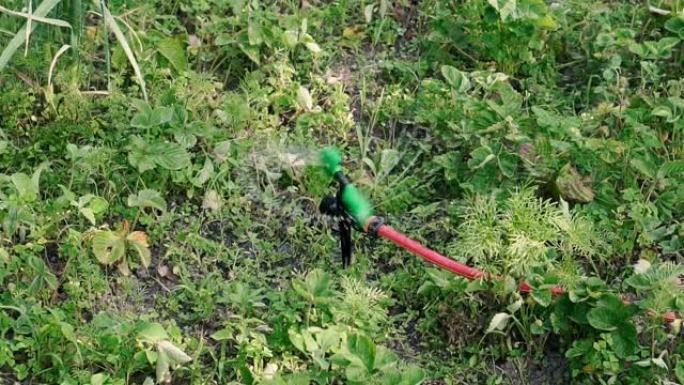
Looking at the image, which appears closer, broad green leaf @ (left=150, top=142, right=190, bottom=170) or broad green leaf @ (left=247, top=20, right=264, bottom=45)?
broad green leaf @ (left=150, top=142, right=190, bottom=170)

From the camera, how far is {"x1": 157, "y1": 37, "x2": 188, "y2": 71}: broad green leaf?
4.52 meters

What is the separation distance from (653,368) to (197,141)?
1665 millimetres

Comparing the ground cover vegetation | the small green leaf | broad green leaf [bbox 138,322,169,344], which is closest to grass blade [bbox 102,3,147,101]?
the ground cover vegetation

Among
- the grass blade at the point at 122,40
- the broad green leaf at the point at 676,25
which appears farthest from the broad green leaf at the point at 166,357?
the broad green leaf at the point at 676,25

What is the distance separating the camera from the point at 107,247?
12.8 feet

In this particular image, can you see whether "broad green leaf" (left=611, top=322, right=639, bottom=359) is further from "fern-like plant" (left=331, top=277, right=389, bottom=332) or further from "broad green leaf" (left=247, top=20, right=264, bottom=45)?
"broad green leaf" (left=247, top=20, right=264, bottom=45)

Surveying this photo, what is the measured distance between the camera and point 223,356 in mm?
3727

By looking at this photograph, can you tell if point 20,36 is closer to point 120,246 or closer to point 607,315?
point 120,246

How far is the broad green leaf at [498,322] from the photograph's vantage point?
371 centimetres

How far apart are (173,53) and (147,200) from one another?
72 cm

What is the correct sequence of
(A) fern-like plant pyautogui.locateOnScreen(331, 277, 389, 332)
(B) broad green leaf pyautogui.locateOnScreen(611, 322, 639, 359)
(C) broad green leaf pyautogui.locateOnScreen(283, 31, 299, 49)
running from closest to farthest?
(B) broad green leaf pyautogui.locateOnScreen(611, 322, 639, 359) → (A) fern-like plant pyautogui.locateOnScreen(331, 277, 389, 332) → (C) broad green leaf pyautogui.locateOnScreen(283, 31, 299, 49)

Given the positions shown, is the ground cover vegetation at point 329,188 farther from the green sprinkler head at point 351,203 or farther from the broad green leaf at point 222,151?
the green sprinkler head at point 351,203

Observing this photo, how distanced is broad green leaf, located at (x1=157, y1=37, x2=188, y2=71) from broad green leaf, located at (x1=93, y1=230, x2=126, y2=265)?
0.84 m

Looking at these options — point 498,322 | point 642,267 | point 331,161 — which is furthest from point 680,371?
point 331,161
